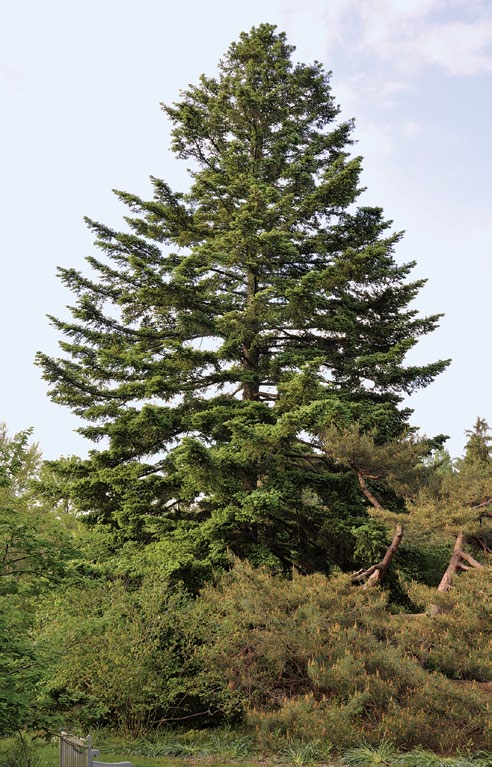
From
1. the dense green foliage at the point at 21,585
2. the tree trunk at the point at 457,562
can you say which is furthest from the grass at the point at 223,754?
the tree trunk at the point at 457,562

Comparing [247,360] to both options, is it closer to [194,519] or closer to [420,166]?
[194,519]

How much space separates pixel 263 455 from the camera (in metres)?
13.9

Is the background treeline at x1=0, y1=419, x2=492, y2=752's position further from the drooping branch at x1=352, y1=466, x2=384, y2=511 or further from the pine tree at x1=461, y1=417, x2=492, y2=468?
the pine tree at x1=461, y1=417, x2=492, y2=468

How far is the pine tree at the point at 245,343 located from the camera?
44.9 feet

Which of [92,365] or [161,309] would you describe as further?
[161,309]

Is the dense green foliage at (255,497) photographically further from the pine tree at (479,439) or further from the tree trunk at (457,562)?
the pine tree at (479,439)

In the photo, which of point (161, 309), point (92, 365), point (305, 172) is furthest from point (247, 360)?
point (305, 172)

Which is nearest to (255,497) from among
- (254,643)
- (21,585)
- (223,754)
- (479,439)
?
(254,643)

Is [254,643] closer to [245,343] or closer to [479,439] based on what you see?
[245,343]

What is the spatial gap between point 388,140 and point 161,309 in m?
7.98

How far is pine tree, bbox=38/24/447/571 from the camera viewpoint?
13688mm

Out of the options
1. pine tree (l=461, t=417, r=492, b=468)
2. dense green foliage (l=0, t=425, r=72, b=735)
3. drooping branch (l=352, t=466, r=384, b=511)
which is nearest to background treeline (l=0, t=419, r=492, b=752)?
dense green foliage (l=0, t=425, r=72, b=735)

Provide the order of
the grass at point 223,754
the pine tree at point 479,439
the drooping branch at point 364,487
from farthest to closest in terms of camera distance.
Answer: the pine tree at point 479,439, the drooping branch at point 364,487, the grass at point 223,754

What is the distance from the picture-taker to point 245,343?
1644 centimetres
